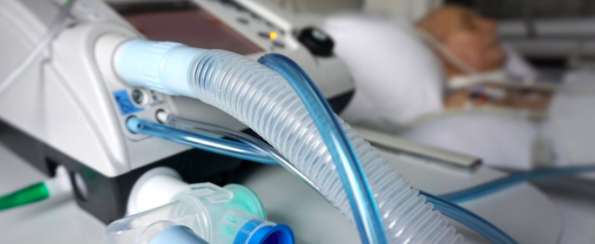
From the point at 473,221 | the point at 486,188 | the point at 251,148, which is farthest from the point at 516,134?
the point at 251,148

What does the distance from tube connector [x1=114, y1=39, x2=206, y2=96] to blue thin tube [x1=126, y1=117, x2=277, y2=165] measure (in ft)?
0.12

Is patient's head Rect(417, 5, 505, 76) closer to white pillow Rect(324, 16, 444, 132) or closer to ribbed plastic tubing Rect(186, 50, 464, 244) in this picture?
white pillow Rect(324, 16, 444, 132)

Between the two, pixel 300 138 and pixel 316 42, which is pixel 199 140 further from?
pixel 316 42

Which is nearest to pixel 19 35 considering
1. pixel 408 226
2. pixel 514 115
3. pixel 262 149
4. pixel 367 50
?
pixel 262 149

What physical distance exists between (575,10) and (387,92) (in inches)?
71.2

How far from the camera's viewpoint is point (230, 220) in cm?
29

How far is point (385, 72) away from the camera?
95 cm

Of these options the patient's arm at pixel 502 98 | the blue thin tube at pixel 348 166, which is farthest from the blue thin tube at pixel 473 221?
the patient's arm at pixel 502 98

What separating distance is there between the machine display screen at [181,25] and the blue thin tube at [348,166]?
216 millimetres

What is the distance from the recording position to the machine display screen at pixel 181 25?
1.52ft

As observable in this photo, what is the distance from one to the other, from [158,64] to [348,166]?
0.18 m

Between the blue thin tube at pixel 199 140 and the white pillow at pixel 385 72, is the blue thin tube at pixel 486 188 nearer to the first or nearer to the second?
the blue thin tube at pixel 199 140

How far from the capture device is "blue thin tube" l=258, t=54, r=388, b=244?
0.71ft

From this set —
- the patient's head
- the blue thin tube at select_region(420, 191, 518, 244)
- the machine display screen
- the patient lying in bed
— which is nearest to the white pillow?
the patient lying in bed
